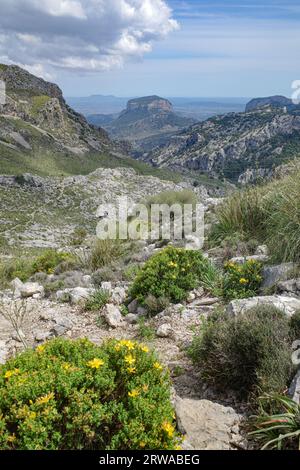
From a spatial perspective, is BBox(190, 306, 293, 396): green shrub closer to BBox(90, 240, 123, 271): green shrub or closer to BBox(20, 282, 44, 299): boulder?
BBox(20, 282, 44, 299): boulder

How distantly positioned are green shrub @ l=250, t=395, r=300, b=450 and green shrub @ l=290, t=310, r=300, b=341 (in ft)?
2.90

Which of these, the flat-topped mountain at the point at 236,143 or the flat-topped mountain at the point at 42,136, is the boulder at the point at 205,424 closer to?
the flat-topped mountain at the point at 42,136

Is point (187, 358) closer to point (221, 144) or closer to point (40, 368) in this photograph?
point (40, 368)

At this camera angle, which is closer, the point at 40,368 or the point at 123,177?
the point at 40,368

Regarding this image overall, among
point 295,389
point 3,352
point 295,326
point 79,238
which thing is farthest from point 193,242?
point 79,238

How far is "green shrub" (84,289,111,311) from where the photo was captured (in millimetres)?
6055

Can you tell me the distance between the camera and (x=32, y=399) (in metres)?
2.61

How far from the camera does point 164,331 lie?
16.4ft

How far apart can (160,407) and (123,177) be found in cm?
9879

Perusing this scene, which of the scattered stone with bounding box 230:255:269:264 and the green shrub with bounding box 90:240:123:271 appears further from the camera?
the green shrub with bounding box 90:240:123:271

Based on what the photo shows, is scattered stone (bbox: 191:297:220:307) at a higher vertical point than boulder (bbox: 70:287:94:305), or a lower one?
higher

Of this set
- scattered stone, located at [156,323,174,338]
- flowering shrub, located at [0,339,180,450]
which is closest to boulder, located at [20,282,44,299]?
scattered stone, located at [156,323,174,338]

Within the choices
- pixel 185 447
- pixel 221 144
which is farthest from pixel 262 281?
pixel 221 144

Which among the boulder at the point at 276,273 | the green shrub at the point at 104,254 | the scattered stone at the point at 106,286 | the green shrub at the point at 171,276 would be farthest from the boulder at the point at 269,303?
the green shrub at the point at 104,254
